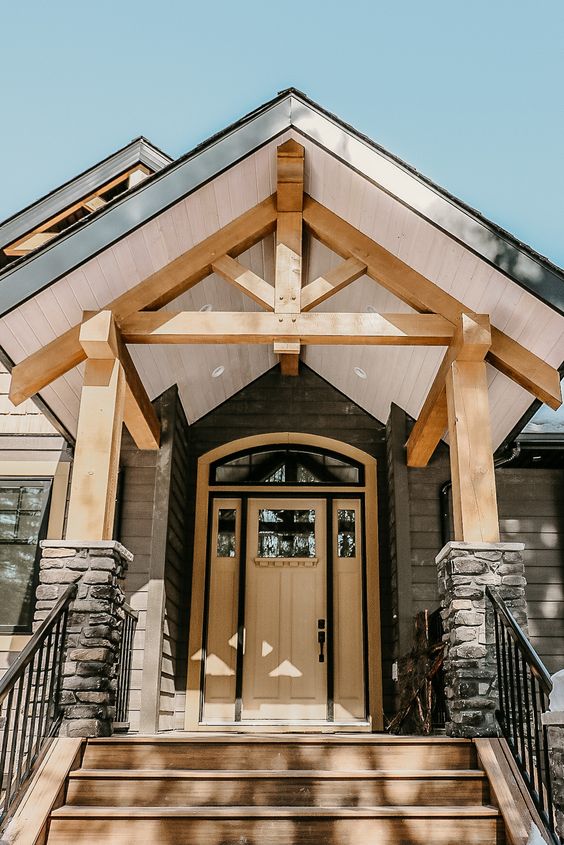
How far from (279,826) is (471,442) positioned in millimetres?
2406

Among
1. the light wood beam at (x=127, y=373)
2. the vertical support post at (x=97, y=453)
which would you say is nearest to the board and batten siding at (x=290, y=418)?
the light wood beam at (x=127, y=373)

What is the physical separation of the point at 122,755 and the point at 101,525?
1.26 m

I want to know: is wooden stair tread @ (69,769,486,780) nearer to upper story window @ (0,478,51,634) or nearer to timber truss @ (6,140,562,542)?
timber truss @ (6,140,562,542)

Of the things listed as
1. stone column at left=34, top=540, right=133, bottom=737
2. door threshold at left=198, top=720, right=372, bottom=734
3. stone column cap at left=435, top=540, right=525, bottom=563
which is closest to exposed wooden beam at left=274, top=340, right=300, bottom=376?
stone column cap at left=435, top=540, right=525, bottom=563

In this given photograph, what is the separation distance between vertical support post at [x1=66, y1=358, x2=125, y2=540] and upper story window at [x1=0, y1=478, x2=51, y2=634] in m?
2.13

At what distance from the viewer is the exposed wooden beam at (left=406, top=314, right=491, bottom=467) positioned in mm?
4984

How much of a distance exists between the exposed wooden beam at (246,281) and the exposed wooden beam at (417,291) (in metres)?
0.64

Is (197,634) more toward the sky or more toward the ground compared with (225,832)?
more toward the sky

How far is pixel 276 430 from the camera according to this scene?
7605mm

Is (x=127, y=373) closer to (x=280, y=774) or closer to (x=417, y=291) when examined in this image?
(x=417, y=291)

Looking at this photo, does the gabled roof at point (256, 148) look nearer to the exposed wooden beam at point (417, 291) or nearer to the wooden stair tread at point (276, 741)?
the exposed wooden beam at point (417, 291)

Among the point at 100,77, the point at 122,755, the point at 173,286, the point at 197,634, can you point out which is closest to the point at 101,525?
the point at 122,755

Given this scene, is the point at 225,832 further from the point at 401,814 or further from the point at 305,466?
the point at 305,466

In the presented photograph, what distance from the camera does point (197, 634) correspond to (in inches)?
276
